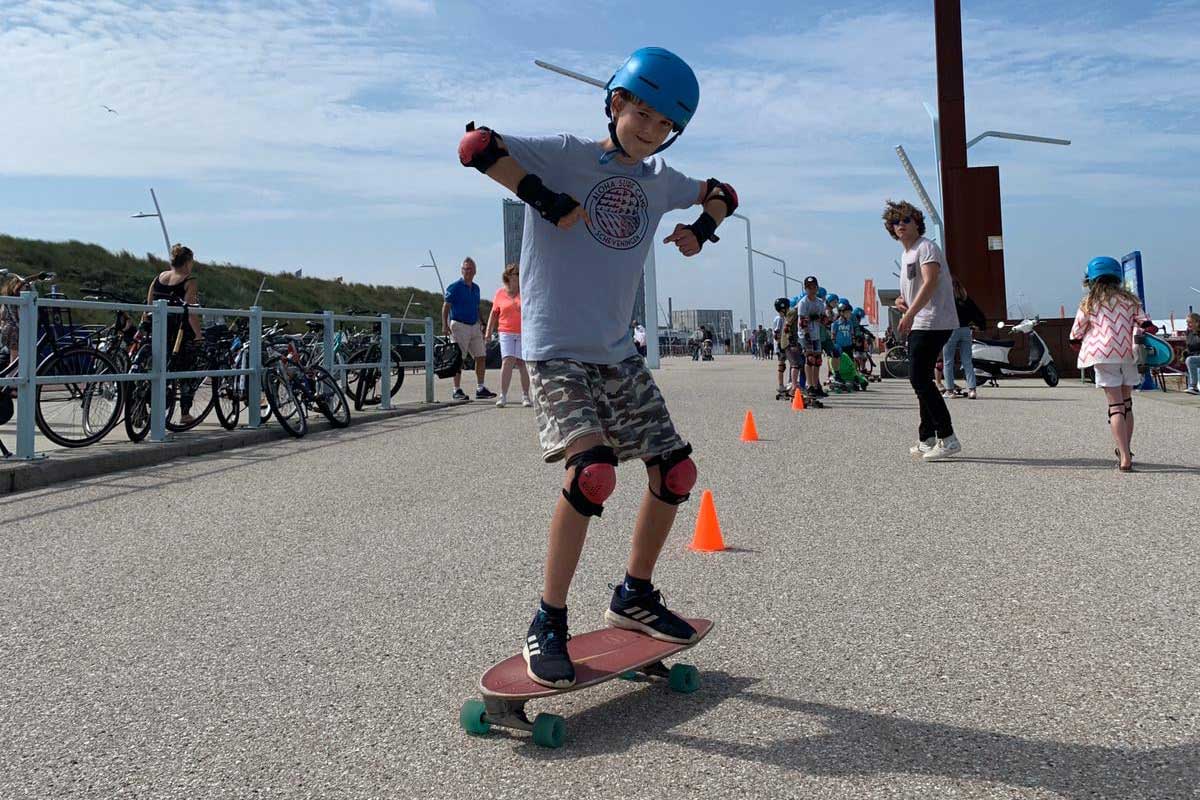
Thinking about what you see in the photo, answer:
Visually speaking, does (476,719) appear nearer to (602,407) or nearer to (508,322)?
(602,407)

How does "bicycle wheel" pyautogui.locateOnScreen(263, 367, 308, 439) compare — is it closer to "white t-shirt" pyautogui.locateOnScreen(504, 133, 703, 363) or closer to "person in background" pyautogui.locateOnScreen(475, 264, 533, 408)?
"person in background" pyautogui.locateOnScreen(475, 264, 533, 408)

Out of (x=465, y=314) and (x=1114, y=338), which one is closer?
(x=1114, y=338)

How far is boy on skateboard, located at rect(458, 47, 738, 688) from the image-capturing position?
3230mm

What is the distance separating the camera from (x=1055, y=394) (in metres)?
18.3

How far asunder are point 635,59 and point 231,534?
391 cm

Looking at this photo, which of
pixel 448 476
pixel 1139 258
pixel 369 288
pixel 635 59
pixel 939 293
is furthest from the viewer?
pixel 369 288

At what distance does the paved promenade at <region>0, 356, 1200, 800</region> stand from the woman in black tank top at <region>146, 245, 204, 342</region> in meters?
3.27

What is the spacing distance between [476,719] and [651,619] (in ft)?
2.26

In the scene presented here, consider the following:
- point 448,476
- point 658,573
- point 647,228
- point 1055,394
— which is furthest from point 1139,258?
point 647,228

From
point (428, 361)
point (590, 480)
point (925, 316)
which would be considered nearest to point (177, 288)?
point (428, 361)

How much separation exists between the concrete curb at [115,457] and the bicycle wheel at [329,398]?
0.30 meters

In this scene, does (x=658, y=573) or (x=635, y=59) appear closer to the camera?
(x=635, y=59)

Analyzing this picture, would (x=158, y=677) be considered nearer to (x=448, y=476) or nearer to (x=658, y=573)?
(x=658, y=573)

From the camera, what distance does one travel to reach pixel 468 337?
55.6 feet
